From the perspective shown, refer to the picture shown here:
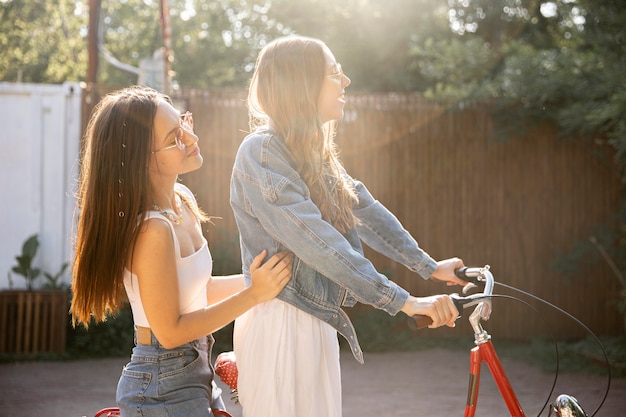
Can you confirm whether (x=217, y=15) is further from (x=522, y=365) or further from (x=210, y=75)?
(x=522, y=365)

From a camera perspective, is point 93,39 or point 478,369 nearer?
point 478,369

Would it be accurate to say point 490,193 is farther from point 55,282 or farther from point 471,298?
point 471,298

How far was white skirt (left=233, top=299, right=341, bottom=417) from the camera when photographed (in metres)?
2.40

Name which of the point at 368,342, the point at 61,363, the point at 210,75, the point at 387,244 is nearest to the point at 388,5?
the point at 210,75

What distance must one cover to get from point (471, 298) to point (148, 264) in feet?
3.05

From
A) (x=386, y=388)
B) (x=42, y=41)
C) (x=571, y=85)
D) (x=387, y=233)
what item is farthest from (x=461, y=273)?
(x=42, y=41)

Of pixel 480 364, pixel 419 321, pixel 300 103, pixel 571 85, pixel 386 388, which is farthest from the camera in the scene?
pixel 571 85

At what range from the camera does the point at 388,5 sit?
60.4 feet

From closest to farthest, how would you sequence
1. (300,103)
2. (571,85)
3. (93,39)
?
(300,103) → (571,85) → (93,39)

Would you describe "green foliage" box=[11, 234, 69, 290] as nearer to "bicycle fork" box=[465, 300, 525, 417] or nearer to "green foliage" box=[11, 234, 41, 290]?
"green foliage" box=[11, 234, 41, 290]

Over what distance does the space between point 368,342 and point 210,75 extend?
19.2 m

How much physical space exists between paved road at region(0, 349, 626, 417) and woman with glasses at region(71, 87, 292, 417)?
382cm

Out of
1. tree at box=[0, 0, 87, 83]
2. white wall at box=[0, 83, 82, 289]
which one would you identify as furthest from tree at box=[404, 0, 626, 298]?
tree at box=[0, 0, 87, 83]

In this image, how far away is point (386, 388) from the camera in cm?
699
